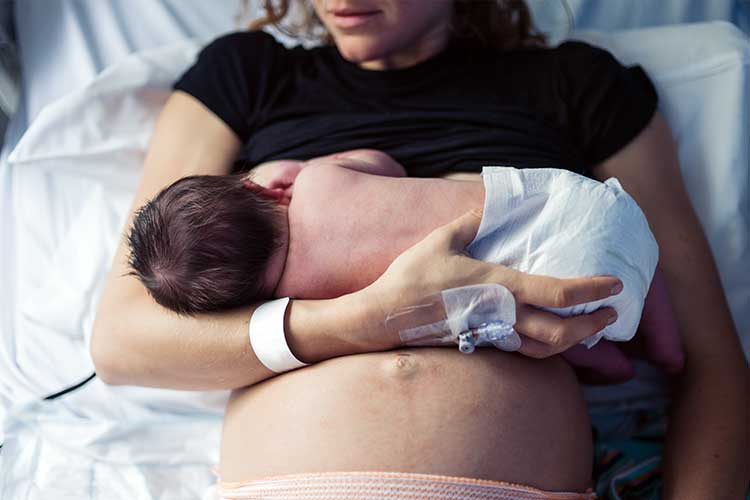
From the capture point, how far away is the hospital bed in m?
1.31

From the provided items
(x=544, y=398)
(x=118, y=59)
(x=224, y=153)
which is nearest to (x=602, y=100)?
(x=544, y=398)

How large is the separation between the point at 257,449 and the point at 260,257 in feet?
0.90

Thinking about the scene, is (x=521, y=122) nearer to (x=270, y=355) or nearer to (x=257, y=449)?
(x=270, y=355)

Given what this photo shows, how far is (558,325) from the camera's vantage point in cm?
100

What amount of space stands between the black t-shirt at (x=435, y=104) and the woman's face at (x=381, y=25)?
0.05 metres

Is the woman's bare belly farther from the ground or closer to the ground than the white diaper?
closer to the ground

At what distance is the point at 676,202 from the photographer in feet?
4.28

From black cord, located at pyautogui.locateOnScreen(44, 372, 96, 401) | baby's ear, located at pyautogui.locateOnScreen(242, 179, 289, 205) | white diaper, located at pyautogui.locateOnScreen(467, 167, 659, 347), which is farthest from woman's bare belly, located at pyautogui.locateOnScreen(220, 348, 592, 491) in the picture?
black cord, located at pyautogui.locateOnScreen(44, 372, 96, 401)

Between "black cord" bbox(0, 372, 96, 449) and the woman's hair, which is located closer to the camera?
"black cord" bbox(0, 372, 96, 449)

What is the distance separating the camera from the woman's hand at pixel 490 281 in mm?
964

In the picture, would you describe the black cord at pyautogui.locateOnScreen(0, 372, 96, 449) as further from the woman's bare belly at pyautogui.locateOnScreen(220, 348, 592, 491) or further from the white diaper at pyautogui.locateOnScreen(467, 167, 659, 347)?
the white diaper at pyautogui.locateOnScreen(467, 167, 659, 347)

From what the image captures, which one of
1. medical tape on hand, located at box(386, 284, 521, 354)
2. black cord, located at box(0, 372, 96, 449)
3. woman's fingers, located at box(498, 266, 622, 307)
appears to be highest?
woman's fingers, located at box(498, 266, 622, 307)

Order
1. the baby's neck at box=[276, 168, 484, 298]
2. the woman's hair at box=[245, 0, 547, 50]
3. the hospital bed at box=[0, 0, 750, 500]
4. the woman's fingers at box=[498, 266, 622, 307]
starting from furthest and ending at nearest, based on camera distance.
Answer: the woman's hair at box=[245, 0, 547, 50] < the hospital bed at box=[0, 0, 750, 500] < the baby's neck at box=[276, 168, 484, 298] < the woman's fingers at box=[498, 266, 622, 307]

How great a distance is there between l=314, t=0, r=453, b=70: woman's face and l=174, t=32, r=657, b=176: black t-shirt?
0.05m
